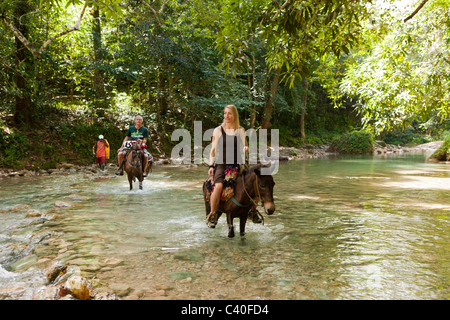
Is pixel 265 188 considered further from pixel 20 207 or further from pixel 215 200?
pixel 20 207

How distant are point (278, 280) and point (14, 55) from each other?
60.2ft

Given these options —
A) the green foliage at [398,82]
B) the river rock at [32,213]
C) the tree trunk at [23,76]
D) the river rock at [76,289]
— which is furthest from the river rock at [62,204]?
the tree trunk at [23,76]

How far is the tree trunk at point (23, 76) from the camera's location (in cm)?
1706

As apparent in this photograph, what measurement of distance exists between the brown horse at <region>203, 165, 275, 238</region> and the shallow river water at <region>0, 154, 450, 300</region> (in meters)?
0.52

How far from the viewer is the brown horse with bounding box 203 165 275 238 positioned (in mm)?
5613

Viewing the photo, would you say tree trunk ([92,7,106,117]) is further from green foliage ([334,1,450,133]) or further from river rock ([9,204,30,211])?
green foliage ([334,1,450,133])

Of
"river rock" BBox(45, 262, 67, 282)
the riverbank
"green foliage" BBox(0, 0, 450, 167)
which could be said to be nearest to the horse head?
"river rock" BBox(45, 262, 67, 282)

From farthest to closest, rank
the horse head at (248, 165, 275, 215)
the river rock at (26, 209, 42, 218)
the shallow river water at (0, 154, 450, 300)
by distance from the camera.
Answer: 1. the river rock at (26, 209, 42, 218)
2. the horse head at (248, 165, 275, 215)
3. the shallow river water at (0, 154, 450, 300)

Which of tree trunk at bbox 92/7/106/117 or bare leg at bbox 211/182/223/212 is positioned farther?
tree trunk at bbox 92/7/106/117

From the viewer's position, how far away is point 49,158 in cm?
1814

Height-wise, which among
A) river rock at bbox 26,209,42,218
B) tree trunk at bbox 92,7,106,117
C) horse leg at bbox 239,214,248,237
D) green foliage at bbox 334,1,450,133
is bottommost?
river rock at bbox 26,209,42,218

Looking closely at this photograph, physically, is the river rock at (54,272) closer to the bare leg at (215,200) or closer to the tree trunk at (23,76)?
the bare leg at (215,200)

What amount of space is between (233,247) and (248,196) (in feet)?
2.96

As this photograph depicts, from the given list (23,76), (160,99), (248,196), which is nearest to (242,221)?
→ (248,196)
